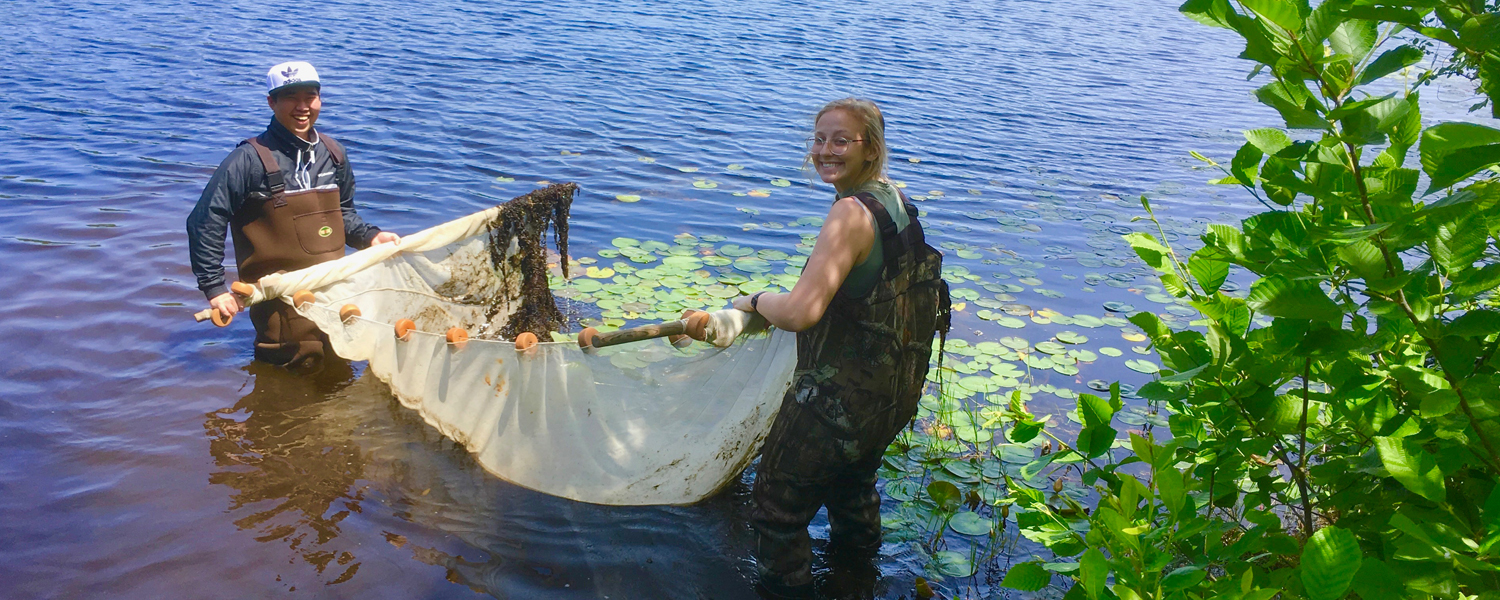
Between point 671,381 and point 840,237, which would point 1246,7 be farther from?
point 671,381

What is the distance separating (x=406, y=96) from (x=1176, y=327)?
9360mm

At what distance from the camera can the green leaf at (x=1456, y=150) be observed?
126cm

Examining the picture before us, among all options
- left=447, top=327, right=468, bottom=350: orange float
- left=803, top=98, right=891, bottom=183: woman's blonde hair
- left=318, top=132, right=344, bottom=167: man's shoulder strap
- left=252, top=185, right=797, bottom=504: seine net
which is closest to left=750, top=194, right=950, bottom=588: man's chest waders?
left=803, top=98, right=891, bottom=183: woman's blonde hair

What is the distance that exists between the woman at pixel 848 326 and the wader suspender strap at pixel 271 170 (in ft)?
7.98

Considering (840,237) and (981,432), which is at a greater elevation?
(840,237)

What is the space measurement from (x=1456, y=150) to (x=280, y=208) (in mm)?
4460

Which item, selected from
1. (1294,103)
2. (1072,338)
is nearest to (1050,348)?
(1072,338)

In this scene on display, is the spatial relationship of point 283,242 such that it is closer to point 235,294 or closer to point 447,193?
point 235,294

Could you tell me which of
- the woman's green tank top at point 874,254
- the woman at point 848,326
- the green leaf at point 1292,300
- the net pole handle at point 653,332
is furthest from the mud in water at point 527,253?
the green leaf at point 1292,300

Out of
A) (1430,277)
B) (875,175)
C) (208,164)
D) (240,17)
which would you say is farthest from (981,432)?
(240,17)

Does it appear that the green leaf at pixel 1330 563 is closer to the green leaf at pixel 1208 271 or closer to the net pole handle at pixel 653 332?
the green leaf at pixel 1208 271

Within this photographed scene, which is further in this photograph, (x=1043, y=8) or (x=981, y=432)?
(x=1043, y=8)

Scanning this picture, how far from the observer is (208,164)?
8844mm

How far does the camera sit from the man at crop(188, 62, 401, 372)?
4.31 m
